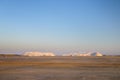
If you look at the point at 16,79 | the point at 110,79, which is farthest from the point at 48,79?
the point at 110,79

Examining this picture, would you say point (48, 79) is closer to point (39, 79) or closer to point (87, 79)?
point (39, 79)

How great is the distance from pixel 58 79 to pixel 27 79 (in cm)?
239

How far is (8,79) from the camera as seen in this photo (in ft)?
51.9

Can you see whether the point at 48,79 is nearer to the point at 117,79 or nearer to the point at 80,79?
the point at 80,79

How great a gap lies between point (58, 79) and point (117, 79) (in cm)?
463

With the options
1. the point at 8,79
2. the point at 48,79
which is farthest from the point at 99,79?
the point at 8,79

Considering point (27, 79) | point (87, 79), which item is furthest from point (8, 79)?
point (87, 79)

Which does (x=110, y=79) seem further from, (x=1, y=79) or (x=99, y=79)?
(x=1, y=79)

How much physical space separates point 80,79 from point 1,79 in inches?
240

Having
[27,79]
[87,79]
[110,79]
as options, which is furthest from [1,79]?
[110,79]

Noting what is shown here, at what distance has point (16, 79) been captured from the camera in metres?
15.8

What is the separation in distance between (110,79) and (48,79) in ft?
16.0

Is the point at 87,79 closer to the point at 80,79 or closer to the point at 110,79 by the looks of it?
the point at 80,79

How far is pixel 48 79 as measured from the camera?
629 inches
